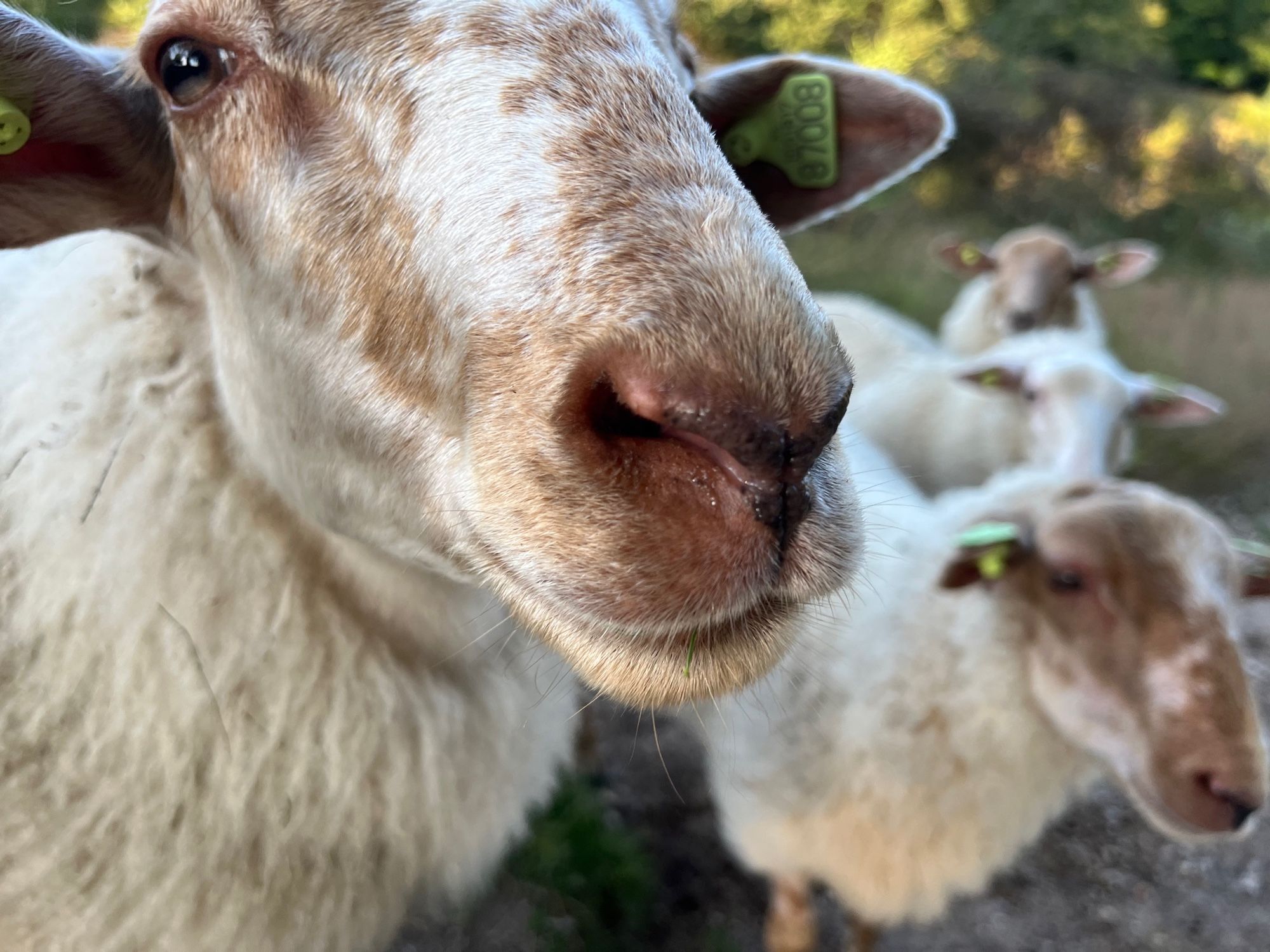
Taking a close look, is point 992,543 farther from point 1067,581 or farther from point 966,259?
point 966,259

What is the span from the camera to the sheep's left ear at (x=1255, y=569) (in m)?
2.18

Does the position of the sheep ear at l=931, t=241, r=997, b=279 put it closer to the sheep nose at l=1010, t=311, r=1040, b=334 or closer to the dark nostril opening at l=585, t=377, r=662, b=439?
the sheep nose at l=1010, t=311, r=1040, b=334

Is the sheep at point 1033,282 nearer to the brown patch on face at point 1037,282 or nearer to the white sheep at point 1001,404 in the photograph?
the brown patch on face at point 1037,282

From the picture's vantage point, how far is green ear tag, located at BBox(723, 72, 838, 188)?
1608mm

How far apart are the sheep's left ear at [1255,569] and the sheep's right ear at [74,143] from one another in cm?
262

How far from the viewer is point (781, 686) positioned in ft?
7.54

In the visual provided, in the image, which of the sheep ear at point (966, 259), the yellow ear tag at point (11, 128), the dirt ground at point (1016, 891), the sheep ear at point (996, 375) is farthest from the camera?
the sheep ear at point (966, 259)

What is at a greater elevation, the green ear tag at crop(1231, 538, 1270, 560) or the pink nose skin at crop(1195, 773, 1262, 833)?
the pink nose skin at crop(1195, 773, 1262, 833)

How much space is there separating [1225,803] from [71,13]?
298cm

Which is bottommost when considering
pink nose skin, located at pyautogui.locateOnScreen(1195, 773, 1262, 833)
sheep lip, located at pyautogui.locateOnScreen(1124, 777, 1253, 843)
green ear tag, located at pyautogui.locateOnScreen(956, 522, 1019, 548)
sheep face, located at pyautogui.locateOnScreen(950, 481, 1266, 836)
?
sheep lip, located at pyautogui.locateOnScreen(1124, 777, 1253, 843)

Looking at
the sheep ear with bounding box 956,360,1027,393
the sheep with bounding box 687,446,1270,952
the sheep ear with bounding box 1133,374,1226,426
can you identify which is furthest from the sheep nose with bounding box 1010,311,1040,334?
Result: the sheep with bounding box 687,446,1270,952

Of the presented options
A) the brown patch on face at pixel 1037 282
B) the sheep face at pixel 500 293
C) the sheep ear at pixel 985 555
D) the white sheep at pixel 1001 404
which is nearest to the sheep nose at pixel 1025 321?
the brown patch on face at pixel 1037 282

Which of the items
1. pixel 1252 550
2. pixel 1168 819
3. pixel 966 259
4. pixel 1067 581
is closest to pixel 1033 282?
pixel 966 259

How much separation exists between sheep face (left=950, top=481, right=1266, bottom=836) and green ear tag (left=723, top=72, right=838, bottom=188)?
3.81ft
